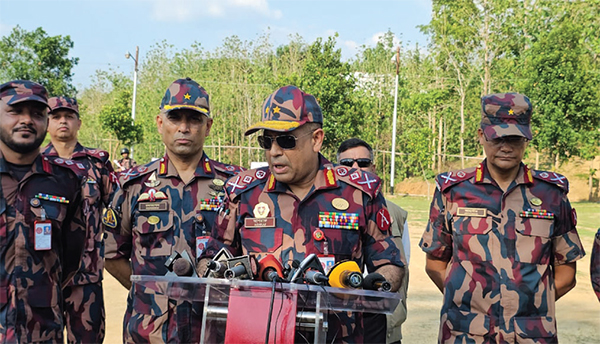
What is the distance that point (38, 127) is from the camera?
3.90 metres

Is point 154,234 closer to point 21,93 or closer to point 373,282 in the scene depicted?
point 21,93

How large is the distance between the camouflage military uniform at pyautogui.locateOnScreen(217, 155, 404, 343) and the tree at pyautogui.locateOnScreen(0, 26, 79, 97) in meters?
32.3

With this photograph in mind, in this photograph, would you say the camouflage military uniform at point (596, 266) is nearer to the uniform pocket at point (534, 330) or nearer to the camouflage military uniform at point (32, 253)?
the uniform pocket at point (534, 330)

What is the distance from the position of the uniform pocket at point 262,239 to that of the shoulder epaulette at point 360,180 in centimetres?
43

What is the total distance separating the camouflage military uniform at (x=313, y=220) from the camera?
10.6 feet

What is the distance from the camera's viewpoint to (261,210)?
332cm

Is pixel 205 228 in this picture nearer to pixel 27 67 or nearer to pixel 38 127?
pixel 38 127

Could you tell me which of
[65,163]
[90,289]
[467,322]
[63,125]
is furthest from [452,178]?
[63,125]

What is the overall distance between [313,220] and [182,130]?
57.0 inches

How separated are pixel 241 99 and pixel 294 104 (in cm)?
3461

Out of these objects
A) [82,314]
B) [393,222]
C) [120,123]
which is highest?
[120,123]

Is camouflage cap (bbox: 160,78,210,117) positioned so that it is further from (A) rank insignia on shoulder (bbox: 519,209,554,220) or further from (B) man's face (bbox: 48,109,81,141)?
(B) man's face (bbox: 48,109,81,141)

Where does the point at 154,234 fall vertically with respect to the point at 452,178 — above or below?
below

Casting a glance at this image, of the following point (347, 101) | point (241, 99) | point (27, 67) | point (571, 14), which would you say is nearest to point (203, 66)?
point (241, 99)
